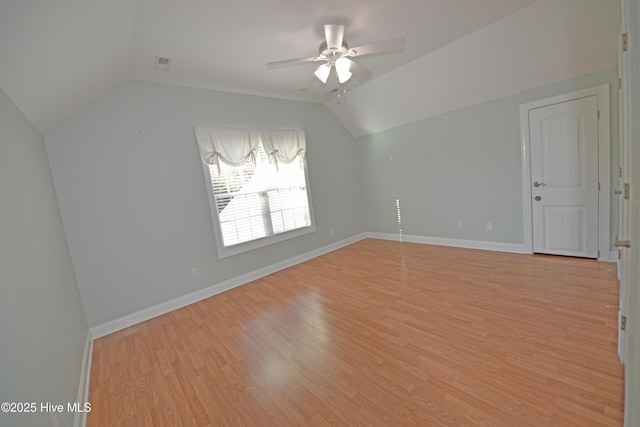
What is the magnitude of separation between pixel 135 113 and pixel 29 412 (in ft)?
9.42

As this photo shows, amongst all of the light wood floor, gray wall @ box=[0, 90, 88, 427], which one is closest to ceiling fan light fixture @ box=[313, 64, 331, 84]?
gray wall @ box=[0, 90, 88, 427]

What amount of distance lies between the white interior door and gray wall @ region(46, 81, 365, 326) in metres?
3.88

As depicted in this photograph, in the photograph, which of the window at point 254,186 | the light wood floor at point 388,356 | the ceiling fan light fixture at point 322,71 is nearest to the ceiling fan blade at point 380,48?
the ceiling fan light fixture at point 322,71

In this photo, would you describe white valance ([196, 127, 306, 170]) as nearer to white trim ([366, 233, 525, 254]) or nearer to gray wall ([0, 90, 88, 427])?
gray wall ([0, 90, 88, 427])

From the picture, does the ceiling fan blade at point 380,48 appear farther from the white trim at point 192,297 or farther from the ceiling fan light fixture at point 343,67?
the white trim at point 192,297

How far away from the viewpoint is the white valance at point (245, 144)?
3355mm

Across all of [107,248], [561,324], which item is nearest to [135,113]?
[107,248]

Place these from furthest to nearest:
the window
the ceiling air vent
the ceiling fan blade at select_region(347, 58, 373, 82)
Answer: the window → the ceiling air vent → the ceiling fan blade at select_region(347, 58, 373, 82)

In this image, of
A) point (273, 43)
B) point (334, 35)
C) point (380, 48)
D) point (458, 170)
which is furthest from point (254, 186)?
point (458, 170)

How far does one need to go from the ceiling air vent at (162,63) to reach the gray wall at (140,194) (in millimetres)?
364

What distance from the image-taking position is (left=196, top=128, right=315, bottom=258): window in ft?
11.4

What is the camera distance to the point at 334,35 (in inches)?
87.4

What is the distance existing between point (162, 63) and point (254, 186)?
5.90ft

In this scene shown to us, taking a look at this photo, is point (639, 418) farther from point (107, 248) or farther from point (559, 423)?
point (107, 248)
